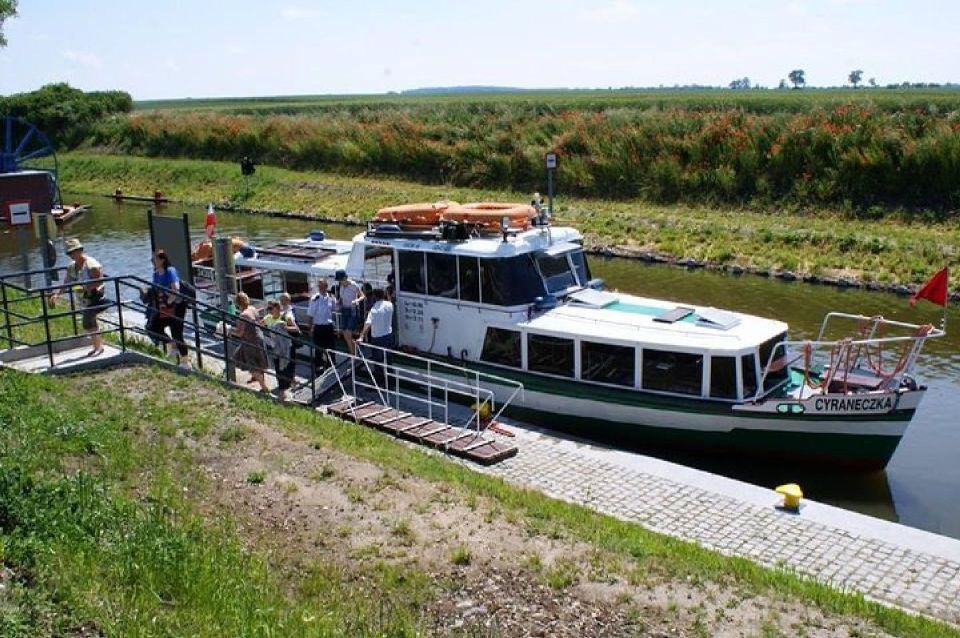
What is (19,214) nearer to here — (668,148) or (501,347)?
(501,347)

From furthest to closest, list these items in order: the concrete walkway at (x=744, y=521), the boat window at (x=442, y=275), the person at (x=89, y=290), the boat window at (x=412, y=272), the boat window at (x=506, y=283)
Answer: the boat window at (x=412, y=272)
the boat window at (x=442, y=275)
the boat window at (x=506, y=283)
the person at (x=89, y=290)
the concrete walkway at (x=744, y=521)

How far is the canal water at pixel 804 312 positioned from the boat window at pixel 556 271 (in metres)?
3.80

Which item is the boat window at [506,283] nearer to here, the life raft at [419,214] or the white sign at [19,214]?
the life raft at [419,214]

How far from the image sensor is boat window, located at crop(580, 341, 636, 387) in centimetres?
1482

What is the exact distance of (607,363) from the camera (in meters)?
15.0

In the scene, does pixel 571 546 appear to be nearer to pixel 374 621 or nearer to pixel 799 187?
pixel 374 621

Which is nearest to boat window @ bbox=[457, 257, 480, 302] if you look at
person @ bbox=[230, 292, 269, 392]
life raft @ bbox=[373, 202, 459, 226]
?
life raft @ bbox=[373, 202, 459, 226]

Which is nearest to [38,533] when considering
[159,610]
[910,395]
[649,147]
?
[159,610]

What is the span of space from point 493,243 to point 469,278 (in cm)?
75

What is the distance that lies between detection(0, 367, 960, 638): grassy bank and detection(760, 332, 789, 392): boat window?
504cm

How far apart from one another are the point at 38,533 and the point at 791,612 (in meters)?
6.92

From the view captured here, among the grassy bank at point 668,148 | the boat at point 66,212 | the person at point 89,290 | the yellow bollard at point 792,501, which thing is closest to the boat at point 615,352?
the yellow bollard at point 792,501

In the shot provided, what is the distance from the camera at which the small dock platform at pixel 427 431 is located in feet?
45.0

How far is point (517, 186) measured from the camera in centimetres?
4388
